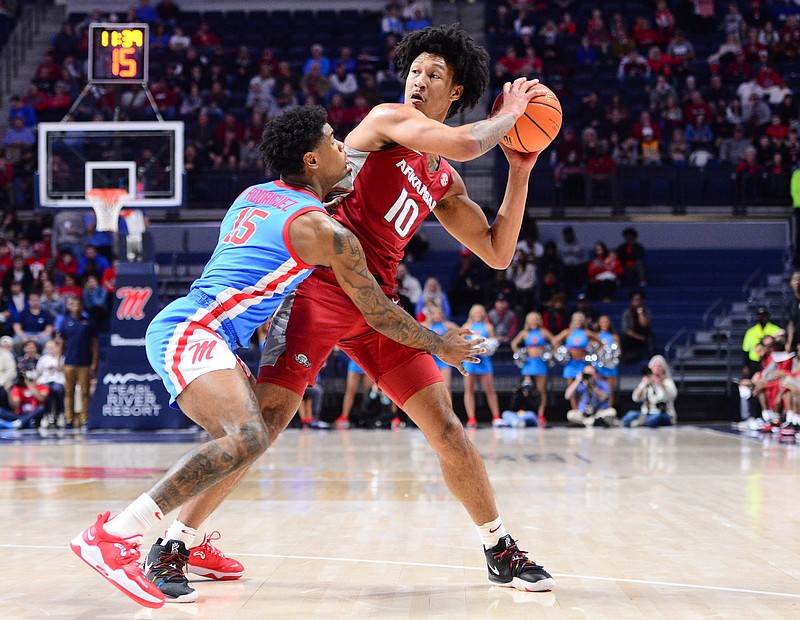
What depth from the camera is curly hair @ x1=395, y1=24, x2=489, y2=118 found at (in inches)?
165

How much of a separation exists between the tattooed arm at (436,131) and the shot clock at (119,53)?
9108 mm

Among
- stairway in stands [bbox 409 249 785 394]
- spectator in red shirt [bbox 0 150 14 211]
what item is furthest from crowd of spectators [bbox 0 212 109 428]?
stairway in stands [bbox 409 249 785 394]

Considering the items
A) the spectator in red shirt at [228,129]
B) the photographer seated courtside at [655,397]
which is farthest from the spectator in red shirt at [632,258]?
the spectator in red shirt at [228,129]

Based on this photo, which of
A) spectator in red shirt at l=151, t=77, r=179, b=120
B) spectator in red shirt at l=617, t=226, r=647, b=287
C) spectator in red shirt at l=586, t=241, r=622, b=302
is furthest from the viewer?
spectator in red shirt at l=151, t=77, r=179, b=120

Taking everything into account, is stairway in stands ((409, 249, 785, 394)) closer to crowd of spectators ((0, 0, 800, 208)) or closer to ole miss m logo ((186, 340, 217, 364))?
crowd of spectators ((0, 0, 800, 208))

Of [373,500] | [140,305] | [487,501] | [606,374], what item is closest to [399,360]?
[487,501]

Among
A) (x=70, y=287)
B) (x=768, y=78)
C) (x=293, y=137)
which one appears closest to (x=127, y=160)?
(x=70, y=287)

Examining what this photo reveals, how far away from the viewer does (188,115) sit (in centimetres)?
1905

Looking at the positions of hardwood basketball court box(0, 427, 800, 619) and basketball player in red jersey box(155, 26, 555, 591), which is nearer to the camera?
hardwood basketball court box(0, 427, 800, 619)

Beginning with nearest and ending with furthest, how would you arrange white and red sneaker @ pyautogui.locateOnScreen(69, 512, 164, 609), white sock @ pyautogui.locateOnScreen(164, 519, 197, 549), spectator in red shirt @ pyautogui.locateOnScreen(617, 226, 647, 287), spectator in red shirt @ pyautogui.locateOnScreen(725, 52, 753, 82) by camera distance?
white and red sneaker @ pyautogui.locateOnScreen(69, 512, 164, 609)
white sock @ pyautogui.locateOnScreen(164, 519, 197, 549)
spectator in red shirt @ pyautogui.locateOnScreen(617, 226, 647, 287)
spectator in red shirt @ pyautogui.locateOnScreen(725, 52, 753, 82)

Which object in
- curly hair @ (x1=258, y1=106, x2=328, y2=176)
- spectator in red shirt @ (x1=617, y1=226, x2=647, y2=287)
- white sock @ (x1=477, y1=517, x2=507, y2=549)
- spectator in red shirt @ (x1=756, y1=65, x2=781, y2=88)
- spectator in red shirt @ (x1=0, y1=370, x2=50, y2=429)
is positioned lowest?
spectator in red shirt @ (x1=0, y1=370, x2=50, y2=429)

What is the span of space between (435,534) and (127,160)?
29.9 ft

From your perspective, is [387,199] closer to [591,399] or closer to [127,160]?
[127,160]

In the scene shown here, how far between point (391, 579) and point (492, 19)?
59.2 ft
